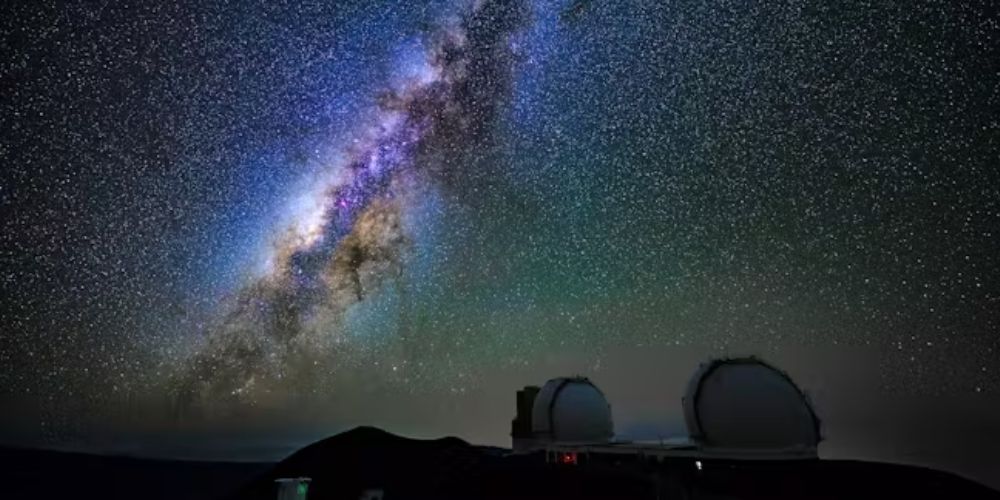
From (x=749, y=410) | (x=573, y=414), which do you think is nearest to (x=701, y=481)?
(x=749, y=410)

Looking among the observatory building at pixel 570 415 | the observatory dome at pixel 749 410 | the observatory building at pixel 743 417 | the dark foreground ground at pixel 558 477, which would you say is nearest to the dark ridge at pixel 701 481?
the dark foreground ground at pixel 558 477

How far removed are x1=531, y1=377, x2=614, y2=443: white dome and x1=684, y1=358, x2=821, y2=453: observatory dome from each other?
37.1ft

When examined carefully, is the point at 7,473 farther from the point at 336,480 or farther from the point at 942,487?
the point at 942,487

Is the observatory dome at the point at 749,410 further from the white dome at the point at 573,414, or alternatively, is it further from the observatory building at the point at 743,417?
the white dome at the point at 573,414

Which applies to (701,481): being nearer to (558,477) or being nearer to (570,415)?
(558,477)

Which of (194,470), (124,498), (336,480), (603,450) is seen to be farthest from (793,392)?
(194,470)

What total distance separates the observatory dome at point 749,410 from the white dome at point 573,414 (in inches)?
445

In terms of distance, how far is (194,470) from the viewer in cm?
10931

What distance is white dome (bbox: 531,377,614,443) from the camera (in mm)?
34625

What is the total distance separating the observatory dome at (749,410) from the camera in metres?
21.9

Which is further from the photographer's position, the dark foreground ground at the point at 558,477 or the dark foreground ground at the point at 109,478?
the dark foreground ground at the point at 109,478

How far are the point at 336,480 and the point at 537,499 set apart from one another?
22059 mm

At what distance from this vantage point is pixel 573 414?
115ft

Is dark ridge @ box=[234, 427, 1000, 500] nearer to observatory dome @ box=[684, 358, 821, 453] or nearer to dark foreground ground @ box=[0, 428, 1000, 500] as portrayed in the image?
dark foreground ground @ box=[0, 428, 1000, 500]
